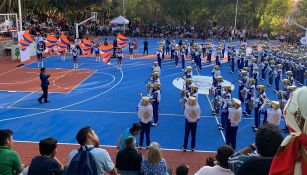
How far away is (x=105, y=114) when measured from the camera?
16438 mm

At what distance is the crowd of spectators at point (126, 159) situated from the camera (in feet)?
10.9

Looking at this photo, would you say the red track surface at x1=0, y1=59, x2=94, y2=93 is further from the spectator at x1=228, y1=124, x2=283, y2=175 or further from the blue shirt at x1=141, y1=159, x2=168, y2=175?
the spectator at x1=228, y1=124, x2=283, y2=175

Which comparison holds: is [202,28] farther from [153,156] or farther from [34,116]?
[153,156]

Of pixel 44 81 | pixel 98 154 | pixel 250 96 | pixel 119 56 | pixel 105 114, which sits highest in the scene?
pixel 98 154

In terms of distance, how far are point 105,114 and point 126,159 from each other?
33.2ft

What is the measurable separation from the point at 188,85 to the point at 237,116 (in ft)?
15.7

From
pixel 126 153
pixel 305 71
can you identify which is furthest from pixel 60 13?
pixel 126 153

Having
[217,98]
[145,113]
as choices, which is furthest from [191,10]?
[145,113]

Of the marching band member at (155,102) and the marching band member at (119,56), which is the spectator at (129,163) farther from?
the marching band member at (119,56)

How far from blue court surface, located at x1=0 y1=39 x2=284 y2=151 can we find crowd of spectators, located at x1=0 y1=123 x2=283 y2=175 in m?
6.37

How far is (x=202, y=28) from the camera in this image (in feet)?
166

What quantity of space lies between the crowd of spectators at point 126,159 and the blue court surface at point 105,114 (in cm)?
637

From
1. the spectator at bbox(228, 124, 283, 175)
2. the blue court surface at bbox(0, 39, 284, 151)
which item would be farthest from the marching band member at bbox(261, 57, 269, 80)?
the spectator at bbox(228, 124, 283, 175)

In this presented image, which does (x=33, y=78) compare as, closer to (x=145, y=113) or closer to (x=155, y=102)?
(x=155, y=102)
